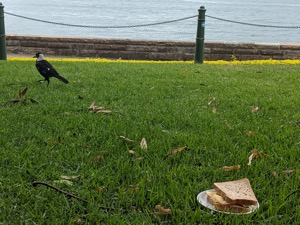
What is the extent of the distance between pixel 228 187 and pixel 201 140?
3.03 ft

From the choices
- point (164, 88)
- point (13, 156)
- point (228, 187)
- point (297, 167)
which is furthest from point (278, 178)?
point (164, 88)

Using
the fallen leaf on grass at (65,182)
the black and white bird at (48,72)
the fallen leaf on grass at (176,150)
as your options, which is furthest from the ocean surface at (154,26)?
the fallen leaf on grass at (65,182)

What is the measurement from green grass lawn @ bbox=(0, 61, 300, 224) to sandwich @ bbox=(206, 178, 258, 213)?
2.0 inches

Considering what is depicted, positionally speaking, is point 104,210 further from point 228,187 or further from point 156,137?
point 156,137

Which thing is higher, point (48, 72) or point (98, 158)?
point (48, 72)

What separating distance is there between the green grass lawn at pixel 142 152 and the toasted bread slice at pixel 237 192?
7 cm

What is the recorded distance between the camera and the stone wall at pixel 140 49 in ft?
40.2

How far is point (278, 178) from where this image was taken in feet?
7.95

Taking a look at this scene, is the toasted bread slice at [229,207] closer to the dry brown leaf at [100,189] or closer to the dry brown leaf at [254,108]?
the dry brown leaf at [100,189]

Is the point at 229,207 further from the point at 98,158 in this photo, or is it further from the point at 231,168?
the point at 98,158

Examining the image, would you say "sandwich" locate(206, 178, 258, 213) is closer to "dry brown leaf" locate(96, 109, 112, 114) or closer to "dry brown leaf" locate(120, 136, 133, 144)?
"dry brown leaf" locate(120, 136, 133, 144)

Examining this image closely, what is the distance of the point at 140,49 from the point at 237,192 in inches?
417

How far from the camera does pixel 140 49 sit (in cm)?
1242

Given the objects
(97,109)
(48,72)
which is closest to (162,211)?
(97,109)
